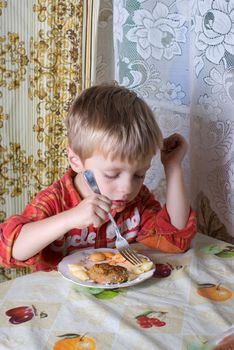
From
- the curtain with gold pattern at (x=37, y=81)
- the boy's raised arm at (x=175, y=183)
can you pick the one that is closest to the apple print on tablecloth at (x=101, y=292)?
the boy's raised arm at (x=175, y=183)

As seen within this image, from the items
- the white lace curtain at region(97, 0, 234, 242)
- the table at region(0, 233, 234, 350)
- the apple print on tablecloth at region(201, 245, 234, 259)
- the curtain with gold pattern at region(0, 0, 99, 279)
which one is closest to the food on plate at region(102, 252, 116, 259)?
the table at region(0, 233, 234, 350)

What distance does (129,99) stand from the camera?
1.08 m

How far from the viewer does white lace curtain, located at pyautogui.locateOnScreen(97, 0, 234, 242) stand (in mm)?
1164

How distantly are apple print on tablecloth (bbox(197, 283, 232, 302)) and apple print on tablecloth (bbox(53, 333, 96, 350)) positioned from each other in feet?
0.83

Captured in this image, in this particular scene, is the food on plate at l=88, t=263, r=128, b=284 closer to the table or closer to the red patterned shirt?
the table

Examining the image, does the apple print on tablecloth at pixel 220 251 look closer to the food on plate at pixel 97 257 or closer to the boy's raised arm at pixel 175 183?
the boy's raised arm at pixel 175 183

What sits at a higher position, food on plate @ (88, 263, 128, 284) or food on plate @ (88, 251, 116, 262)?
food on plate @ (88, 263, 128, 284)

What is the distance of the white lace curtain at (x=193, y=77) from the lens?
1164mm

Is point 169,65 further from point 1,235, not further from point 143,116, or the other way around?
point 1,235

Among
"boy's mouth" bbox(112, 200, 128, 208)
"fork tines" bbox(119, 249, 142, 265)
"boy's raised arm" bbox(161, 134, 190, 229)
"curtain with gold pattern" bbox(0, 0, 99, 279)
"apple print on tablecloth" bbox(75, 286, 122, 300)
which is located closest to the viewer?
"apple print on tablecloth" bbox(75, 286, 122, 300)

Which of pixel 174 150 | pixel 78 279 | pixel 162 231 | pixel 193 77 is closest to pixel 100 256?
pixel 78 279

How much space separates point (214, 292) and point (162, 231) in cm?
27

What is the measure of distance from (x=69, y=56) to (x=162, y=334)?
0.88 metres

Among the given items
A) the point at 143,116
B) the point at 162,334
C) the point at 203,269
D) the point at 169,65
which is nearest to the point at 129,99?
the point at 143,116
